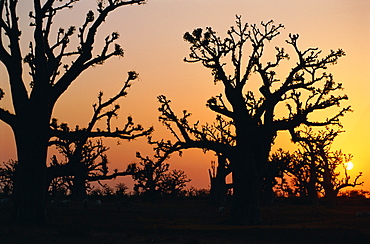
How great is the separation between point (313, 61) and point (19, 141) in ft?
56.7

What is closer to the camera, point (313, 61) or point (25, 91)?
point (25, 91)

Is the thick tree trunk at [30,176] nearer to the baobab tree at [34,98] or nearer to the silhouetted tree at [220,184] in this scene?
the baobab tree at [34,98]

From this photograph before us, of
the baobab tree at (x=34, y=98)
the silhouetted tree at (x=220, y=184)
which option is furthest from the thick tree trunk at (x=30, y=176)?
the silhouetted tree at (x=220, y=184)

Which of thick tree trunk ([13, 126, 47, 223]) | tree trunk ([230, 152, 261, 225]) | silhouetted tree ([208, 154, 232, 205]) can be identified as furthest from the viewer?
silhouetted tree ([208, 154, 232, 205])

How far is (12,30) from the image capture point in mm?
26078

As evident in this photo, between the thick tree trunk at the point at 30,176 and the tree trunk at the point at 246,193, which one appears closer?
the thick tree trunk at the point at 30,176

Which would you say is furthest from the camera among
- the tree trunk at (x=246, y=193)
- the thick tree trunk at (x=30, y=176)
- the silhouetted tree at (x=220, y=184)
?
the silhouetted tree at (x=220, y=184)

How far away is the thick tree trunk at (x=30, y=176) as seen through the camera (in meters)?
24.4

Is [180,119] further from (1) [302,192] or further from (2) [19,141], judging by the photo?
(1) [302,192]

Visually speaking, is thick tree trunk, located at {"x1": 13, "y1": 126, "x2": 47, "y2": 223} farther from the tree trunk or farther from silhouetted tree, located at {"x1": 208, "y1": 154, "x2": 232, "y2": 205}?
silhouetted tree, located at {"x1": 208, "y1": 154, "x2": 232, "y2": 205}

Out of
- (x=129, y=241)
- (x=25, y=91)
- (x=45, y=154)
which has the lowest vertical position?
(x=129, y=241)

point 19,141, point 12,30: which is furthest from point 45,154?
point 12,30

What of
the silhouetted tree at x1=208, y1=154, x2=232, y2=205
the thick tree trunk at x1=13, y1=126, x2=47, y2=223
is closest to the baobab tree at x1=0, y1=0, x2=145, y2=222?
the thick tree trunk at x1=13, y1=126, x2=47, y2=223

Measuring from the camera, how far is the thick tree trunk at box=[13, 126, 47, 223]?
24422mm
